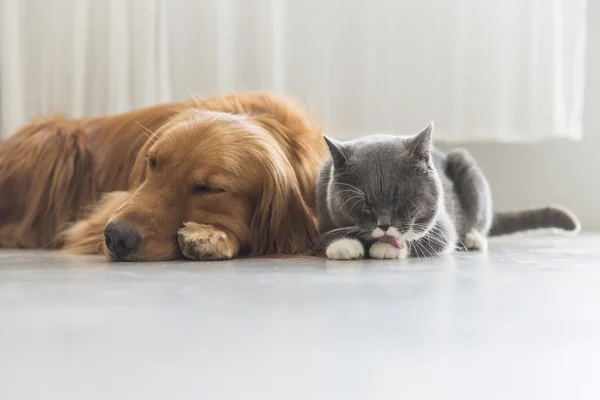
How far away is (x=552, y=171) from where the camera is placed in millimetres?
3287

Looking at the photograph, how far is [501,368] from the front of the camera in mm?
720


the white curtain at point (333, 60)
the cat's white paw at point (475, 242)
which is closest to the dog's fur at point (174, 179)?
the cat's white paw at point (475, 242)

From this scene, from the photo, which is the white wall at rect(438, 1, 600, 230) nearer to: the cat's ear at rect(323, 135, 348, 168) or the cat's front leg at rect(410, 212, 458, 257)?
the cat's front leg at rect(410, 212, 458, 257)

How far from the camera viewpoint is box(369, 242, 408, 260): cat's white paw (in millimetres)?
1771

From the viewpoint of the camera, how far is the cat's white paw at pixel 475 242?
2104 millimetres

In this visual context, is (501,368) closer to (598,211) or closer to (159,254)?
(159,254)

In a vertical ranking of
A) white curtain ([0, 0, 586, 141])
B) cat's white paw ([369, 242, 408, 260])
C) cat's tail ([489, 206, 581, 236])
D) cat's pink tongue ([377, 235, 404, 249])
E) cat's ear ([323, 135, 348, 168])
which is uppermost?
white curtain ([0, 0, 586, 141])

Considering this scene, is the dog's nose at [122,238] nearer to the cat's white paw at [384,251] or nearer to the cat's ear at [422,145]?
the cat's white paw at [384,251]

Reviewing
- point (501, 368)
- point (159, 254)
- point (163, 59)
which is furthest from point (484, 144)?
Answer: point (501, 368)

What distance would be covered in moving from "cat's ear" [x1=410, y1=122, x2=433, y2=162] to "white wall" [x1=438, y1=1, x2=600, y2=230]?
1525 mm

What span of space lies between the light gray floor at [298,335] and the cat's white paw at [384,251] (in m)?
0.28

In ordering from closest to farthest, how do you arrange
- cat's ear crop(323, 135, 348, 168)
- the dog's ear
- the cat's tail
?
1. cat's ear crop(323, 135, 348, 168)
2. the dog's ear
3. the cat's tail

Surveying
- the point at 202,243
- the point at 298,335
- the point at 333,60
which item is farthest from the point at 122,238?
the point at 333,60

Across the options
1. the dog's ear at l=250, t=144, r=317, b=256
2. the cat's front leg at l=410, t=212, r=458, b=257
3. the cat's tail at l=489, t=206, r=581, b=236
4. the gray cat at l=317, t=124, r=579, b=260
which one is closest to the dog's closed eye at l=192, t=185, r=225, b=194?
the dog's ear at l=250, t=144, r=317, b=256
